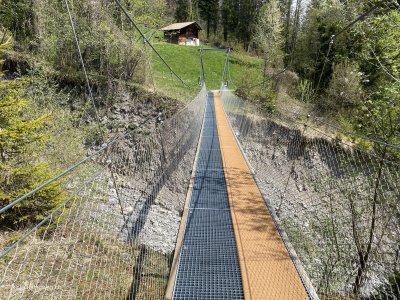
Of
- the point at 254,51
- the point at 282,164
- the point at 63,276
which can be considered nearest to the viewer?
the point at 63,276

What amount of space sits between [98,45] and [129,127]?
2.56 meters

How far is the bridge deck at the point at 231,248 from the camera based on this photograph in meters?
1.99

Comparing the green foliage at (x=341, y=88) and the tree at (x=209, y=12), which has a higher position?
the tree at (x=209, y=12)

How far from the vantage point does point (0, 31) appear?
7633 mm

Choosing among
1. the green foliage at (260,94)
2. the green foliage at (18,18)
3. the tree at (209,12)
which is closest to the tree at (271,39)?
the green foliage at (260,94)

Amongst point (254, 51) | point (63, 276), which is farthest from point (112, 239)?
point (254, 51)

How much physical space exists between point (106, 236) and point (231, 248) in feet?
6.04

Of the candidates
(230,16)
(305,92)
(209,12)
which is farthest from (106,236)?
(209,12)

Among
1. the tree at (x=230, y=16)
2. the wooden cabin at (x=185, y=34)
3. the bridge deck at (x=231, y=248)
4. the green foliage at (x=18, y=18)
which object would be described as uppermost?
the tree at (x=230, y=16)

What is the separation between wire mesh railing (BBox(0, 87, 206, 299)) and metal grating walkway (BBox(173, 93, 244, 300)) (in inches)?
23.6

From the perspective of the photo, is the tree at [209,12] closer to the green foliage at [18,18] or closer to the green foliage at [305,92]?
the green foliage at [305,92]

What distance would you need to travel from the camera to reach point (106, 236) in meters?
3.49

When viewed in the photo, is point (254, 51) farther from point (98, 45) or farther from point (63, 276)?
point (63, 276)

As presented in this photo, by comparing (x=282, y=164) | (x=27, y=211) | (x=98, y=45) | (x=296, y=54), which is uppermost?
(x=296, y=54)
